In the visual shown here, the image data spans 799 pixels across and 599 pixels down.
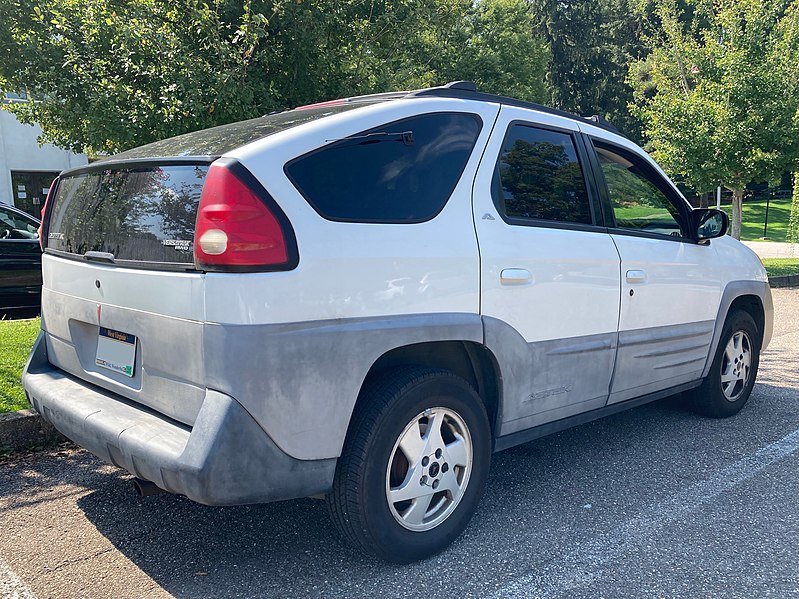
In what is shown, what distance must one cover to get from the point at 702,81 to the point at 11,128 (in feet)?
59.6

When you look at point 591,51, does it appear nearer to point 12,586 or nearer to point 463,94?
point 463,94

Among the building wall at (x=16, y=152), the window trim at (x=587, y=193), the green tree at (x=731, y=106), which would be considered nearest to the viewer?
the window trim at (x=587, y=193)

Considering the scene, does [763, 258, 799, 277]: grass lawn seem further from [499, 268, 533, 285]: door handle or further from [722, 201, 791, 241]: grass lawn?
[499, 268, 533, 285]: door handle

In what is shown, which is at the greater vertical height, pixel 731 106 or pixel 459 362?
pixel 731 106

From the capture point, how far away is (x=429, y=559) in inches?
116

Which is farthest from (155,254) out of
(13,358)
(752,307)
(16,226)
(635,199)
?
(16,226)

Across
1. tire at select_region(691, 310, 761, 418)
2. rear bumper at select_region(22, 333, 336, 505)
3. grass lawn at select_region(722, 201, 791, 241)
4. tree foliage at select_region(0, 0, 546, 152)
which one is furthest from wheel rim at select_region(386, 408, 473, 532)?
grass lawn at select_region(722, 201, 791, 241)

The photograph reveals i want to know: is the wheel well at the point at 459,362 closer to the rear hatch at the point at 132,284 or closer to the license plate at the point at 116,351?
the rear hatch at the point at 132,284

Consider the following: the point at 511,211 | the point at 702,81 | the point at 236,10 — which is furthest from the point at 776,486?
the point at 702,81

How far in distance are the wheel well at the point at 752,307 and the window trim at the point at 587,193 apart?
1.89m

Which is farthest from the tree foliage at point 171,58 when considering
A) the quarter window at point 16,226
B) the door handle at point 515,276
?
the door handle at point 515,276

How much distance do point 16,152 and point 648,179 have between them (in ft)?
65.8

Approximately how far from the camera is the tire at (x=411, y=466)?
2.66m

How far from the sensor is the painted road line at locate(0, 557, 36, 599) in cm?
266
